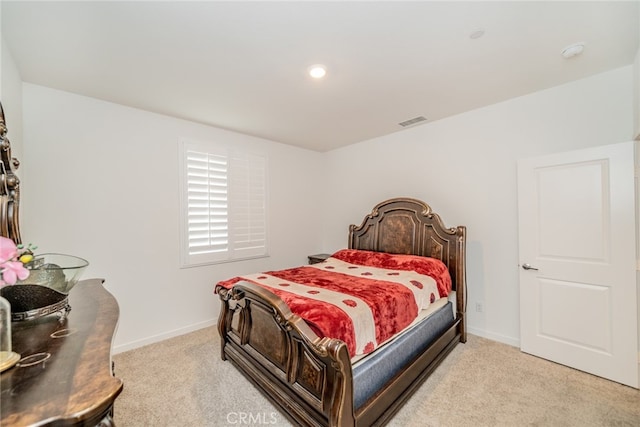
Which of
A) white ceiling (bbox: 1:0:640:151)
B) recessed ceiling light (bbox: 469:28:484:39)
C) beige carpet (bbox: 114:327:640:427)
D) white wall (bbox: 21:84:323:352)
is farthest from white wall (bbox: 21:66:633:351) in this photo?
recessed ceiling light (bbox: 469:28:484:39)

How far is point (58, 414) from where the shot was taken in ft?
2.19

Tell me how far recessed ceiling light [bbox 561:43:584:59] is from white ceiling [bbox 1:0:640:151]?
0.13 feet

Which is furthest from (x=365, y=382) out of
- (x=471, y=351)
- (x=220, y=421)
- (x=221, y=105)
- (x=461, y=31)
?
(x=221, y=105)

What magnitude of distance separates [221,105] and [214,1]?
1459mm

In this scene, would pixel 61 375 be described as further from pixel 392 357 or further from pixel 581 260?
pixel 581 260

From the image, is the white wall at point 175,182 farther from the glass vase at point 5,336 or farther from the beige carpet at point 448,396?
the glass vase at point 5,336

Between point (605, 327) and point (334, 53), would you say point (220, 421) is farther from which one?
point (605, 327)

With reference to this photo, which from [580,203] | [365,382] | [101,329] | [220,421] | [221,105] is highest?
[221,105]

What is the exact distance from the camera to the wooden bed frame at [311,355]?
5.07ft

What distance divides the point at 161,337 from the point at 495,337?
3.92 meters

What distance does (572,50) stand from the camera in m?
2.04

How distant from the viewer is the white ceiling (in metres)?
1.63

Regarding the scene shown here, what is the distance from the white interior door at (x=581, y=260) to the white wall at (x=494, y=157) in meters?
0.19

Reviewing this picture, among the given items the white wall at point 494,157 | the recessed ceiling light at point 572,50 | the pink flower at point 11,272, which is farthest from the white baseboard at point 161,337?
the recessed ceiling light at point 572,50
